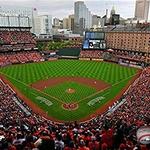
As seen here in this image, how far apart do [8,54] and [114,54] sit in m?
42.2

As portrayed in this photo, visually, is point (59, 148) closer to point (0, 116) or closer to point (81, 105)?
point (0, 116)

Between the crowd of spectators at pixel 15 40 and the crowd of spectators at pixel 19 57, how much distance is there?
98.4 inches

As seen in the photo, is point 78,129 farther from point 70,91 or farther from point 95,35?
point 95,35

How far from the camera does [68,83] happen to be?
54.2 metres

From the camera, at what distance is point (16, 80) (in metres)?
56.9

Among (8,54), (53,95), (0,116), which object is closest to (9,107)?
(0,116)

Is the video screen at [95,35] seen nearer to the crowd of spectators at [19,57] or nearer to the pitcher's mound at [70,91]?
the crowd of spectators at [19,57]

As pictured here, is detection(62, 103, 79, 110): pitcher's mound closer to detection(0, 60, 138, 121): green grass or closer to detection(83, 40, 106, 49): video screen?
detection(0, 60, 138, 121): green grass

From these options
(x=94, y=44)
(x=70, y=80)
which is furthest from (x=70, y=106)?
(x=94, y=44)

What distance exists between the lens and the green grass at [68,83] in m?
38.1

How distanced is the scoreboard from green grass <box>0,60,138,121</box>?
55.4ft

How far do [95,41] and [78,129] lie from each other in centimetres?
7653

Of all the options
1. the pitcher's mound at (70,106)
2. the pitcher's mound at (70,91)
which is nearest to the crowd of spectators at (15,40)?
the pitcher's mound at (70,91)

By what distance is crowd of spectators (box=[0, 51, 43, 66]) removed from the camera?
8015 cm
